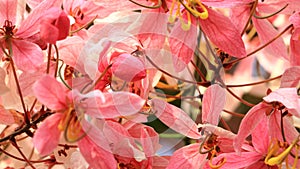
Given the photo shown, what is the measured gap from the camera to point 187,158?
333 millimetres

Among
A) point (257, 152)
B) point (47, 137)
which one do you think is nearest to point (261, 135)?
point (257, 152)

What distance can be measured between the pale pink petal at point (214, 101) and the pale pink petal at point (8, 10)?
0.11 metres

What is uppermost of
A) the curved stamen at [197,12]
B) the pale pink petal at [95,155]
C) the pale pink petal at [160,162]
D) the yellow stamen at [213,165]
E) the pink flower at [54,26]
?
the pink flower at [54,26]

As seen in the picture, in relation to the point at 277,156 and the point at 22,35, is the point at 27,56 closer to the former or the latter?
the point at 22,35

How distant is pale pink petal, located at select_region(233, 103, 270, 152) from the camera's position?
0.31 meters

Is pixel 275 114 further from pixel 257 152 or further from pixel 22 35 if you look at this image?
pixel 22 35

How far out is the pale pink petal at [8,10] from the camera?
0.33 m

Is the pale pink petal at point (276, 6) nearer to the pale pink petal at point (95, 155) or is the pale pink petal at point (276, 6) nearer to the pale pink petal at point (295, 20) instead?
the pale pink petal at point (295, 20)

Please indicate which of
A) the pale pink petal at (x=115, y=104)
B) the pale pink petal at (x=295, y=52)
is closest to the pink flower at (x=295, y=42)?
the pale pink petal at (x=295, y=52)

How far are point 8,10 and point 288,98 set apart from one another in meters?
0.15

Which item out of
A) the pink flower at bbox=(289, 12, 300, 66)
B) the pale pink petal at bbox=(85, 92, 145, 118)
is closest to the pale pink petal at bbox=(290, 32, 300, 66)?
the pink flower at bbox=(289, 12, 300, 66)

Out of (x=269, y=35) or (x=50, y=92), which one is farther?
(x=269, y=35)

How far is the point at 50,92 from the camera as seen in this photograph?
0.88ft

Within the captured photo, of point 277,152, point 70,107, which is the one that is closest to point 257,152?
point 277,152
